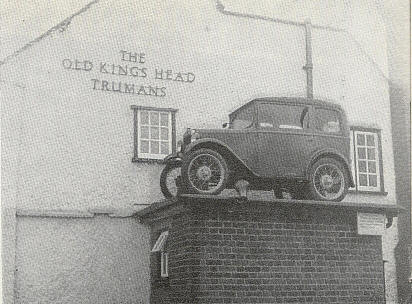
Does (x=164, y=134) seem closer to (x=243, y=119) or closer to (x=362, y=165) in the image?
(x=243, y=119)

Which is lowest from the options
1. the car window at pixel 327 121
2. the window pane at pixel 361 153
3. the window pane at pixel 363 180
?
the window pane at pixel 363 180

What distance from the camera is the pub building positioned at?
8.81 metres

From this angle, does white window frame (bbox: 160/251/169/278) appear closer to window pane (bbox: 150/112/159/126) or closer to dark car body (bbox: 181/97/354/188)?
dark car body (bbox: 181/97/354/188)

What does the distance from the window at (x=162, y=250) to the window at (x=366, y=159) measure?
4711 millimetres

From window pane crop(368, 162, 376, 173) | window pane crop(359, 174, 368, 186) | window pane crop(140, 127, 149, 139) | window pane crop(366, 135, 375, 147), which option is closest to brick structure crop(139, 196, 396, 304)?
window pane crop(140, 127, 149, 139)

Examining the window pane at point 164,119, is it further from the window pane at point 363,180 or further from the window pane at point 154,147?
the window pane at point 363,180

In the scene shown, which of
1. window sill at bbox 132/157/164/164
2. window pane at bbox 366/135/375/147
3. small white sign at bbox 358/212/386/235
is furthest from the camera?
window pane at bbox 366/135/375/147

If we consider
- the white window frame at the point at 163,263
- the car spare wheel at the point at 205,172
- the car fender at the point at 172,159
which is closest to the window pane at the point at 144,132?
the car fender at the point at 172,159

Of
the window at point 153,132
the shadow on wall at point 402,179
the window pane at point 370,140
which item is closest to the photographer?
the window at point 153,132

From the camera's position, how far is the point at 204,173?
29.6 ft

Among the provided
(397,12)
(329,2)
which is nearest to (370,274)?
(397,12)

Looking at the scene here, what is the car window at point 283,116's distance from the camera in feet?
32.2

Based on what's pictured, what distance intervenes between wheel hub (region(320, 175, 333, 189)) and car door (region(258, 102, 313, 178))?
1.09ft

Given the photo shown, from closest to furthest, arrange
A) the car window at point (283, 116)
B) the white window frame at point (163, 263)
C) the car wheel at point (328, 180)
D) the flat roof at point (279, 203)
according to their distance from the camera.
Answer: the flat roof at point (279, 203) < the car wheel at point (328, 180) < the car window at point (283, 116) < the white window frame at point (163, 263)
